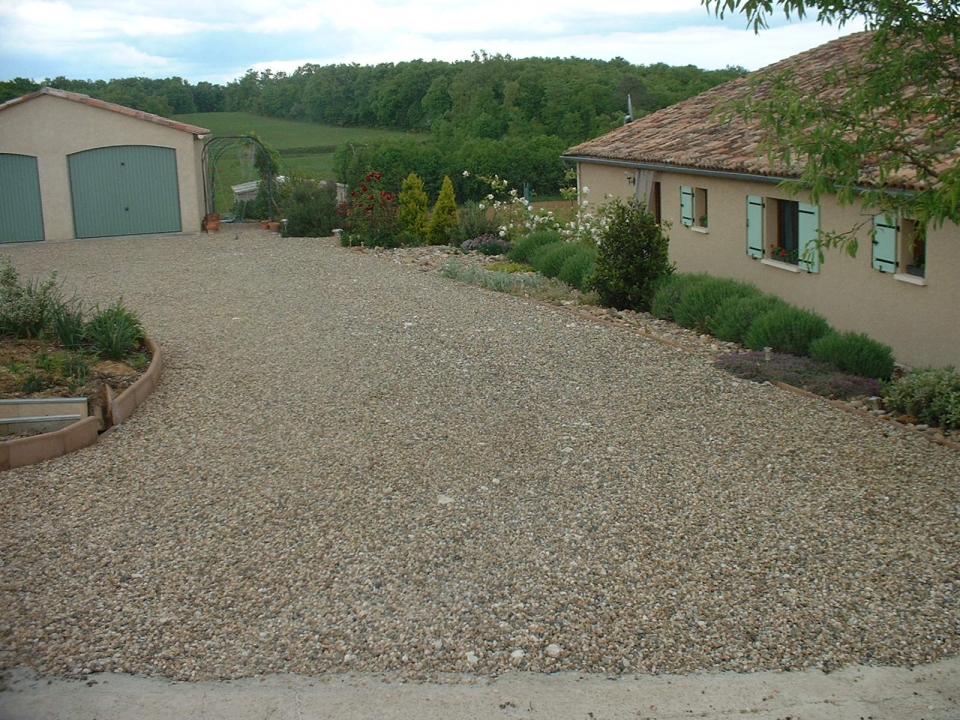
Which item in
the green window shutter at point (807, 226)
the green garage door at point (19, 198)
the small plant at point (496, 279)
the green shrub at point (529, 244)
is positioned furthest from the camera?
the green garage door at point (19, 198)

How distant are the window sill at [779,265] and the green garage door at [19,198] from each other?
17.3m

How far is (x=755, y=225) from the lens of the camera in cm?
1507

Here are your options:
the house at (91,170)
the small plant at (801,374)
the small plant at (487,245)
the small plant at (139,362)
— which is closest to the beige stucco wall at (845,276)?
the small plant at (801,374)

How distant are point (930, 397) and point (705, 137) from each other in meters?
9.35

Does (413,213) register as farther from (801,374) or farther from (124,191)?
(801,374)

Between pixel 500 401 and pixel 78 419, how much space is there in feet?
12.2

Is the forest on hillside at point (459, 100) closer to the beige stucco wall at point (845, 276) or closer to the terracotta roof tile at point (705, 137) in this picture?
the terracotta roof tile at point (705, 137)

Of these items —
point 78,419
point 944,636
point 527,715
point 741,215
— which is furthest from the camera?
point 741,215

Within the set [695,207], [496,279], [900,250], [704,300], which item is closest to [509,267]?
[496,279]

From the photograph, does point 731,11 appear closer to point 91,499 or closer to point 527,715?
point 527,715

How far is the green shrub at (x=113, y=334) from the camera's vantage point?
33.8 ft

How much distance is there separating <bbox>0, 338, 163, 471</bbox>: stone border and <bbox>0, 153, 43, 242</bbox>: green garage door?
16150 mm

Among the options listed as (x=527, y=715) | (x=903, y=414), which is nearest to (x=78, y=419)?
(x=527, y=715)

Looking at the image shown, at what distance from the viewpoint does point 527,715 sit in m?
4.35
